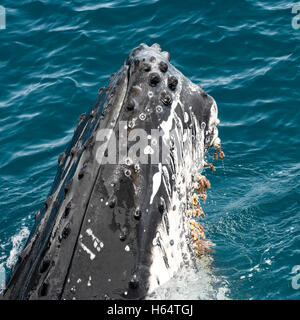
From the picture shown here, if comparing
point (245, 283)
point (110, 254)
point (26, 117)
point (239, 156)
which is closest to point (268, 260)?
point (245, 283)

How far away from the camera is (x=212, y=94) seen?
16.2m

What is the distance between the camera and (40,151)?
15.4 metres

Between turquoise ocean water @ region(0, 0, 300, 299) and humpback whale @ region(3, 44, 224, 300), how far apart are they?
2.24 m

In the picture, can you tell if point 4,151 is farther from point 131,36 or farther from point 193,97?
point 193,97

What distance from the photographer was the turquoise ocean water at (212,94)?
11.3 metres

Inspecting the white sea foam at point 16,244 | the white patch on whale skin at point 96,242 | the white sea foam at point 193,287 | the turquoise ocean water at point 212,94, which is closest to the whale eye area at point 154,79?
the white patch on whale skin at point 96,242

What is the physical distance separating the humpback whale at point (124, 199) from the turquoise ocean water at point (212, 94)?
2240 millimetres

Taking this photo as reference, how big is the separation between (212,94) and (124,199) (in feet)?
33.3

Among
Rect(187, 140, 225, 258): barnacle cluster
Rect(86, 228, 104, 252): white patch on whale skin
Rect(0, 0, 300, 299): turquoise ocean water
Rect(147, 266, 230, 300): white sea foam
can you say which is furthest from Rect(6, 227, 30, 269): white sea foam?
Rect(86, 228, 104, 252): white patch on whale skin

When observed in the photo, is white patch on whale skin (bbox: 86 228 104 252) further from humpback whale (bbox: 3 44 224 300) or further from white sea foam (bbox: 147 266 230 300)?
white sea foam (bbox: 147 266 230 300)

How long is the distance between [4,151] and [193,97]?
932cm

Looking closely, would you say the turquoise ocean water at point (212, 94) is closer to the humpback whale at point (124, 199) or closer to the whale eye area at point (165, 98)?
the humpback whale at point (124, 199)

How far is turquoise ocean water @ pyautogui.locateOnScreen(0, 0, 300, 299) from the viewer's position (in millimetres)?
11312

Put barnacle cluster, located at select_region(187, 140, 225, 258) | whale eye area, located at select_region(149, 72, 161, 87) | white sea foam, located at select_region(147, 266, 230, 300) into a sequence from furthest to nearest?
barnacle cluster, located at select_region(187, 140, 225, 258) → whale eye area, located at select_region(149, 72, 161, 87) → white sea foam, located at select_region(147, 266, 230, 300)
